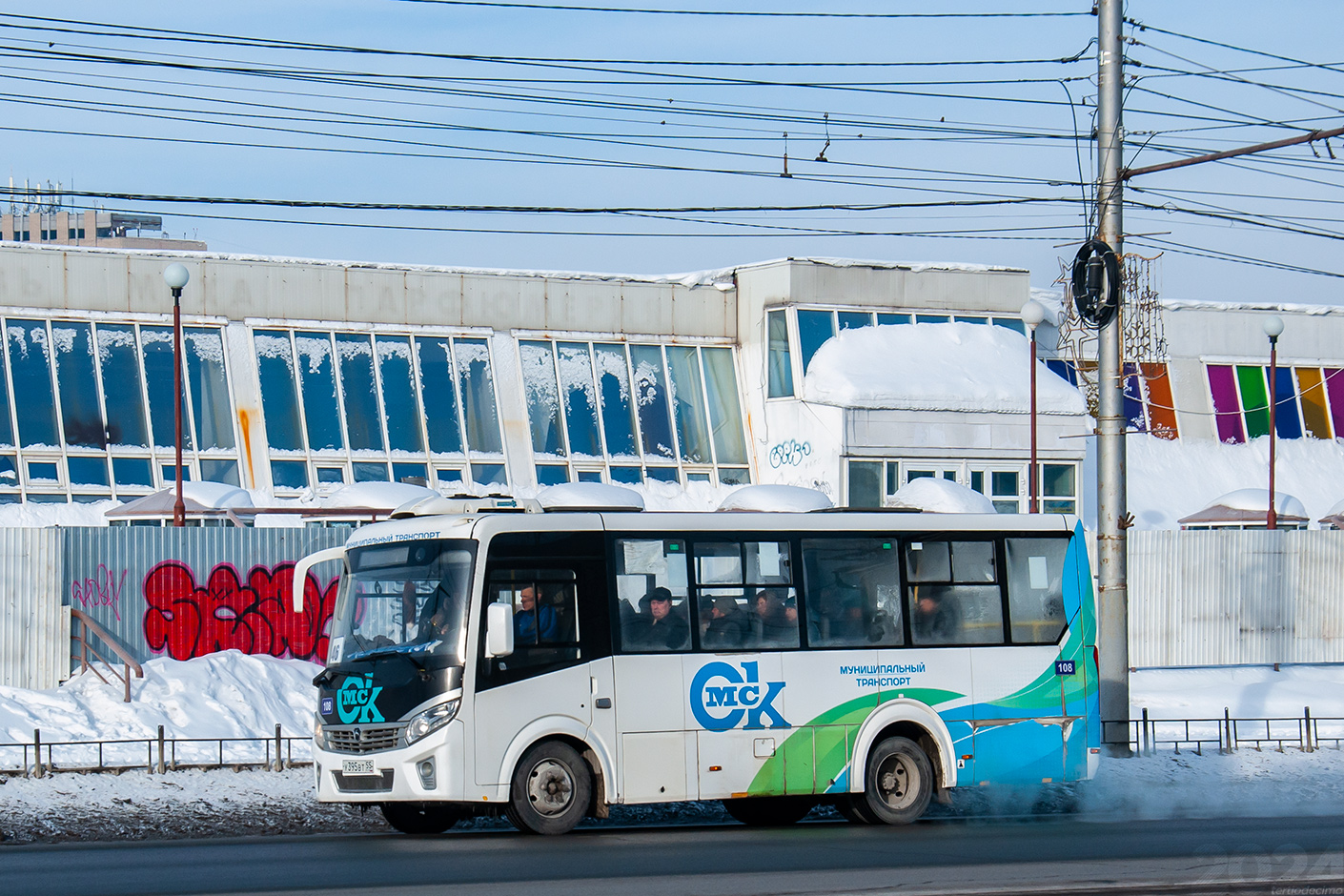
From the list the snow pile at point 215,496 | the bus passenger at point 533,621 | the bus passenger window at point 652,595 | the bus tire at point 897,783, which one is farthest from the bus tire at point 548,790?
the snow pile at point 215,496

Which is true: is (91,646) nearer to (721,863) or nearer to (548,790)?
(548,790)

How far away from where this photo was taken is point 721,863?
39.8ft

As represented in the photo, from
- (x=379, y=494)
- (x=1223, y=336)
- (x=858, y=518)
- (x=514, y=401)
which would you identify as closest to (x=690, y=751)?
(x=858, y=518)

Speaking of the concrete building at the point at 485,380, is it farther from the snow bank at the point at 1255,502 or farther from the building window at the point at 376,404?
the snow bank at the point at 1255,502

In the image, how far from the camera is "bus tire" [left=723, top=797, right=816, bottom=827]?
15.6 meters

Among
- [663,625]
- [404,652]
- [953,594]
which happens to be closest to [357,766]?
[404,652]

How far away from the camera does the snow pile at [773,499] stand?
2748 cm

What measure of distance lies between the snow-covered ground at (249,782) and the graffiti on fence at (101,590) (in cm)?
121

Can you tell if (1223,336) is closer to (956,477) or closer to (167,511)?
(956,477)

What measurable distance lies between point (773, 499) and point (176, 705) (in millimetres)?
10829

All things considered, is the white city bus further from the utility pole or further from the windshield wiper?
the utility pole

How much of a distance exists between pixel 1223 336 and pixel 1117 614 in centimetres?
2824

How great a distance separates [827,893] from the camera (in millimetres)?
10328

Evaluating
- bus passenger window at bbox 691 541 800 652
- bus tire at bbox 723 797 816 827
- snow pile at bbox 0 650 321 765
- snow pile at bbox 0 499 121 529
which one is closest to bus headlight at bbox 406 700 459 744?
bus passenger window at bbox 691 541 800 652
